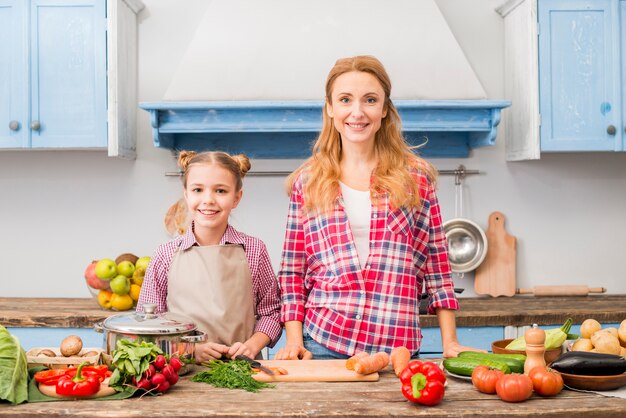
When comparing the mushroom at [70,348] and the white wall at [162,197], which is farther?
the white wall at [162,197]

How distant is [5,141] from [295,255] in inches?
77.5

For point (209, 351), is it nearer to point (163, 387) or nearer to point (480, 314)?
point (163, 387)

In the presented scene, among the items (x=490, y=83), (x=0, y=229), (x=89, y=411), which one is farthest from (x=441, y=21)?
(x=89, y=411)

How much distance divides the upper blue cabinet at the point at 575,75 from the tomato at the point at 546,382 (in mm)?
2135

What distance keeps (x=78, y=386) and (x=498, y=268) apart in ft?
8.94

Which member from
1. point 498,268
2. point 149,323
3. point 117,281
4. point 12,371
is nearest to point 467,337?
point 498,268

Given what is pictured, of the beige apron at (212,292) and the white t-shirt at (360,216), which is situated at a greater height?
the white t-shirt at (360,216)

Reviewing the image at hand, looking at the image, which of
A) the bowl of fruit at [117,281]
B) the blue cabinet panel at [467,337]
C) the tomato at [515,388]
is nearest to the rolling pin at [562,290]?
the blue cabinet panel at [467,337]

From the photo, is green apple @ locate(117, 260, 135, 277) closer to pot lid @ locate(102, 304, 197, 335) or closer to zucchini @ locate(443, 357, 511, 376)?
pot lid @ locate(102, 304, 197, 335)

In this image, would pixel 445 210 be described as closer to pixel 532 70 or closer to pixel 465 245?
pixel 465 245

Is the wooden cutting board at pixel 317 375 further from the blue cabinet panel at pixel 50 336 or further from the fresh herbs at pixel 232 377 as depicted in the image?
the blue cabinet panel at pixel 50 336

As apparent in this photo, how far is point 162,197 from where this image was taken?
3.91 metres

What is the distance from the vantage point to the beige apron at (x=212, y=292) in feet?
6.75

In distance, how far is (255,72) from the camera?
11.8 ft
